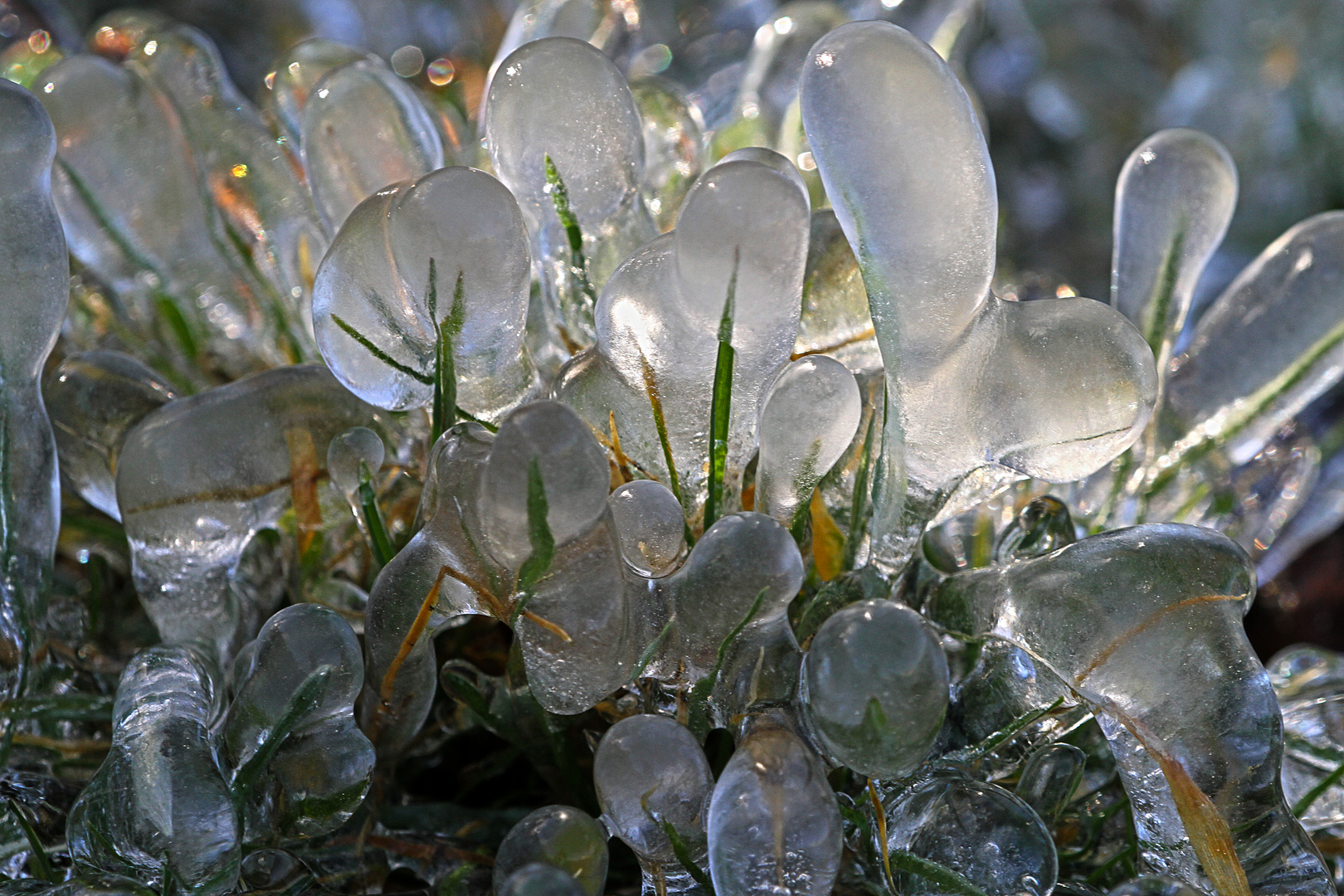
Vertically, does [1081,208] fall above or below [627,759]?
below

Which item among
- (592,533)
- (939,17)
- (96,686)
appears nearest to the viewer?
(592,533)

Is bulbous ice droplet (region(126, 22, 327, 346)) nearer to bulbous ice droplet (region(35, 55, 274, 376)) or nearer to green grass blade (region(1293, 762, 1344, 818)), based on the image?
bulbous ice droplet (region(35, 55, 274, 376))

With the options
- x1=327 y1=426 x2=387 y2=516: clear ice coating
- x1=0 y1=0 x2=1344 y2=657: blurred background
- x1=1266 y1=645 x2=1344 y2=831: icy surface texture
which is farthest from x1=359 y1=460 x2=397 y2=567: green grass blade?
x1=0 y1=0 x2=1344 y2=657: blurred background

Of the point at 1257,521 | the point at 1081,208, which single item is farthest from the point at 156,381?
the point at 1081,208

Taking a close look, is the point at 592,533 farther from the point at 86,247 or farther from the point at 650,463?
the point at 86,247

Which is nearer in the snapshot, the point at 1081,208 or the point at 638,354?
the point at 638,354

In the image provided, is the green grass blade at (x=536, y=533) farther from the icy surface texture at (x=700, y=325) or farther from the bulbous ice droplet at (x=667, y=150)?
the bulbous ice droplet at (x=667, y=150)
